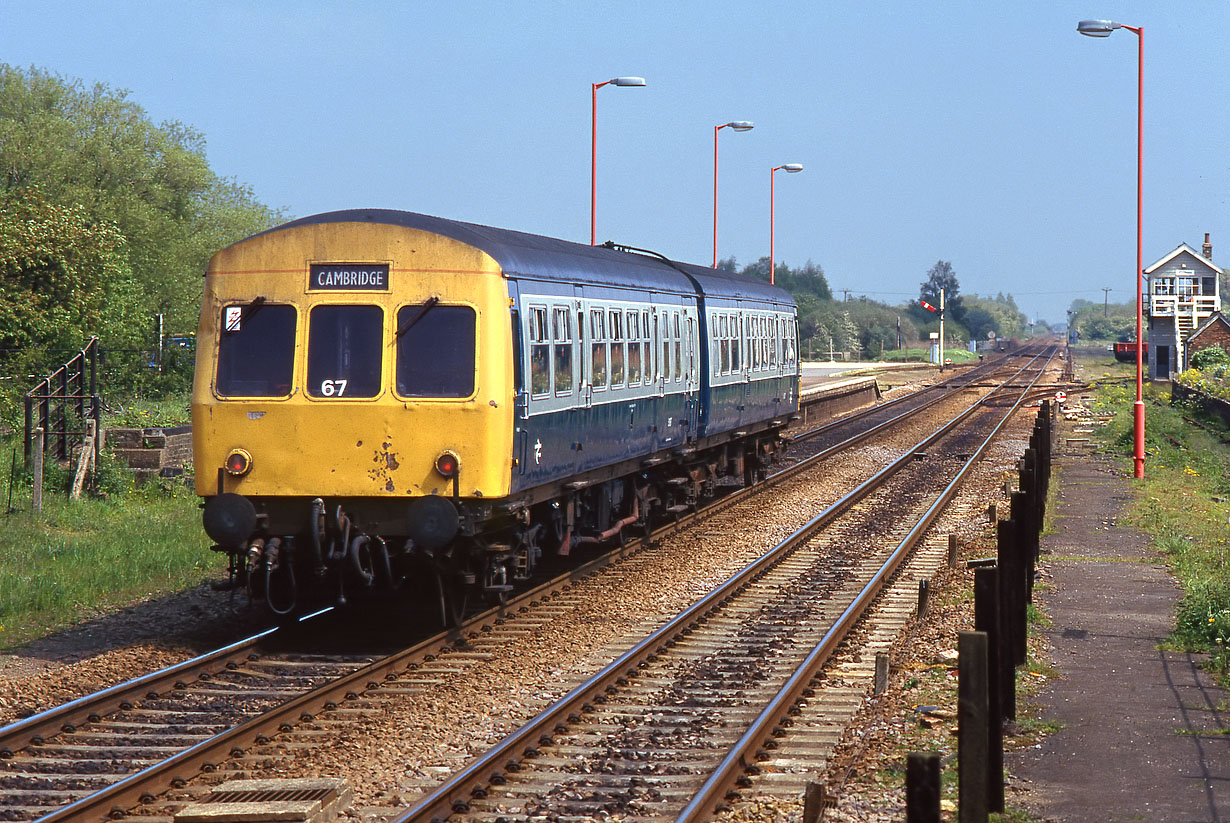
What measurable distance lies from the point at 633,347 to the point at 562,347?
8.96ft

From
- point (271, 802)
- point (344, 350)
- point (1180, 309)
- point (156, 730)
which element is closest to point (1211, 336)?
point (1180, 309)

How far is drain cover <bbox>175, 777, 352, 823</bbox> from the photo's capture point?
7.06 meters

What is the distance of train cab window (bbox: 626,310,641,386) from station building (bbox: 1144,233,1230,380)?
61787 mm

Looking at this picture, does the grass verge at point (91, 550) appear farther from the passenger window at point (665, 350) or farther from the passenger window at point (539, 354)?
the passenger window at point (665, 350)

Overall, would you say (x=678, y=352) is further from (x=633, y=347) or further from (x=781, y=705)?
(x=781, y=705)

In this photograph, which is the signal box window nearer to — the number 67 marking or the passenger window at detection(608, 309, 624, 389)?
the number 67 marking

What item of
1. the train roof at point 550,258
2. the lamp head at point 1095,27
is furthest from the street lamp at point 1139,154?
the train roof at point 550,258

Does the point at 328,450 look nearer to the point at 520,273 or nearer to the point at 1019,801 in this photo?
the point at 520,273

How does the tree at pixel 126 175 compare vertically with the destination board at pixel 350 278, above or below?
above

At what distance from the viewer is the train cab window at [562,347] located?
1347 centimetres

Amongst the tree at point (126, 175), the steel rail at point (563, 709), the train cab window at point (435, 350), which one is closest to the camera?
the steel rail at point (563, 709)

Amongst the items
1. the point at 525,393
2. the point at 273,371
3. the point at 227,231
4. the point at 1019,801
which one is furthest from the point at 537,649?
the point at 227,231

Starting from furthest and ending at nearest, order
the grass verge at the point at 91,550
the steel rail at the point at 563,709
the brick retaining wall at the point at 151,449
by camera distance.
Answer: the brick retaining wall at the point at 151,449 < the grass verge at the point at 91,550 < the steel rail at the point at 563,709

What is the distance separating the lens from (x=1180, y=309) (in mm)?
88875
